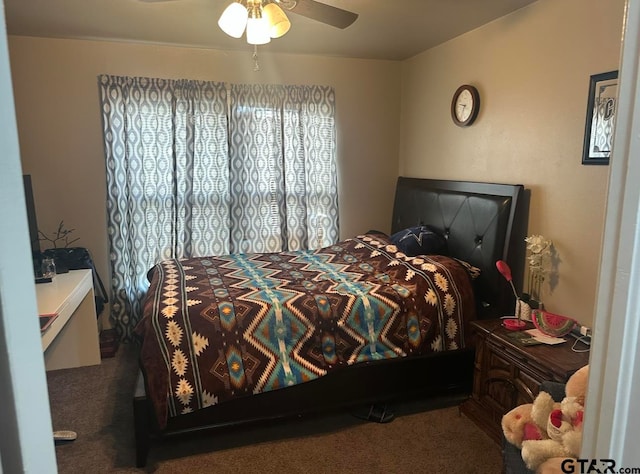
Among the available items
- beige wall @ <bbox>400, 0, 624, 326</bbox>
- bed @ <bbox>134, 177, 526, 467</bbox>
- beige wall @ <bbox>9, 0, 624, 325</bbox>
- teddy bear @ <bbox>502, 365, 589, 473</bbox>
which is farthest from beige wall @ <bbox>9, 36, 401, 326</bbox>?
teddy bear @ <bbox>502, 365, 589, 473</bbox>

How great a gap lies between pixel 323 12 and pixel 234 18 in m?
0.46

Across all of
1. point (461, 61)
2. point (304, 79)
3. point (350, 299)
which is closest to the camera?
point (350, 299)

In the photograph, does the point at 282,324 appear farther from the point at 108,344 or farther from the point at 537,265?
the point at 108,344

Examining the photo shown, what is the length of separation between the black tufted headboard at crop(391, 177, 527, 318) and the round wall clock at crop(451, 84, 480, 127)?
18.4 inches

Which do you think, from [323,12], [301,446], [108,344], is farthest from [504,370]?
[108,344]

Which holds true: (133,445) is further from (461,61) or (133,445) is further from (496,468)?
(461,61)

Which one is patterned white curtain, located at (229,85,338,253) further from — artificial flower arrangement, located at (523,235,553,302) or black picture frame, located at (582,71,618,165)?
black picture frame, located at (582,71,618,165)

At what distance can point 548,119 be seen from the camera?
102 inches

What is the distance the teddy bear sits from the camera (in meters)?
1.33

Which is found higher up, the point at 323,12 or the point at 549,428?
the point at 323,12

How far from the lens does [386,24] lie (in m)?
3.10

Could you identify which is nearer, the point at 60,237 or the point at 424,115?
the point at 60,237

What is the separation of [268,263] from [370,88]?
1986 mm

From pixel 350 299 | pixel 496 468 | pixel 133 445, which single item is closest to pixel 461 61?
pixel 350 299
